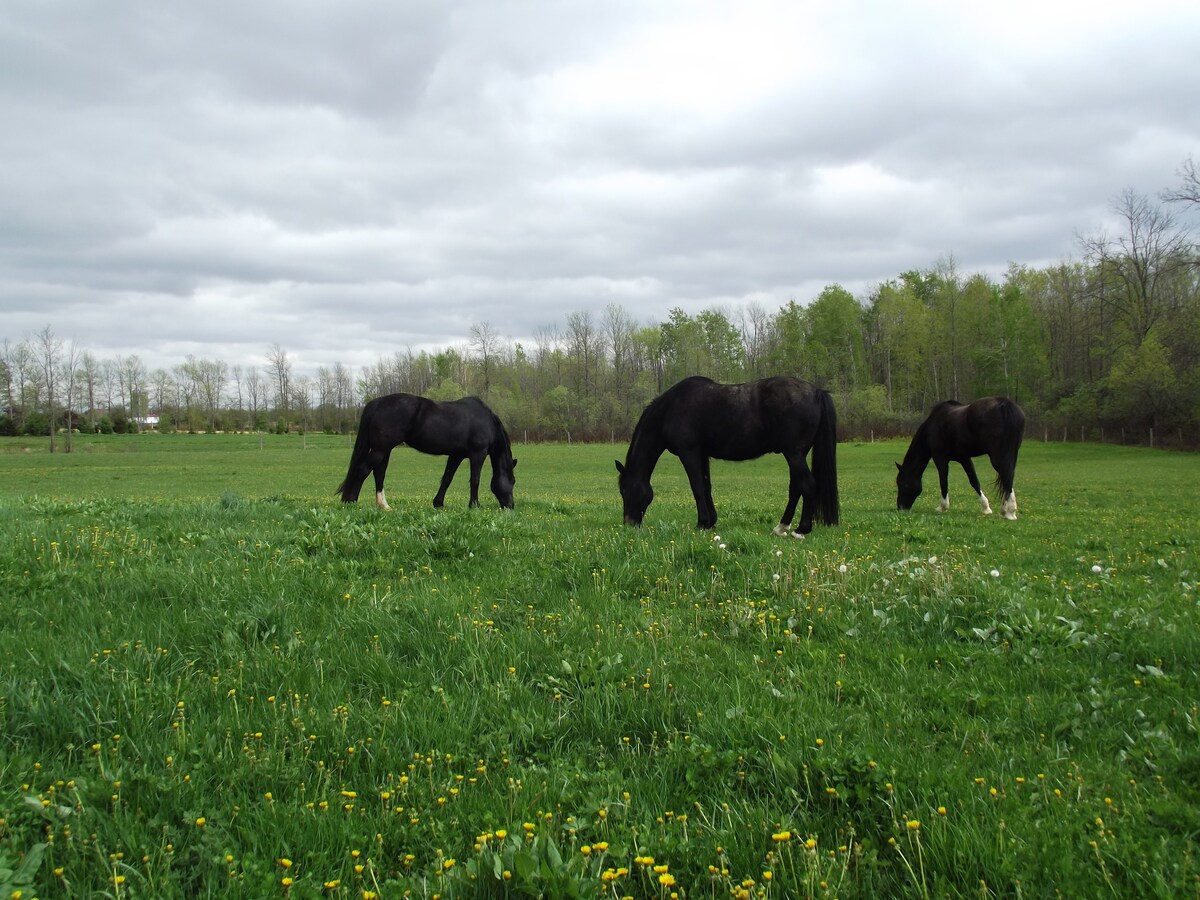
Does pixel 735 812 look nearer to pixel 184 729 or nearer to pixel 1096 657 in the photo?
pixel 184 729

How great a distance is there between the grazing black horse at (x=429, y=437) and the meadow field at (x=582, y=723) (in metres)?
7.68

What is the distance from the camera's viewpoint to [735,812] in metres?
2.91

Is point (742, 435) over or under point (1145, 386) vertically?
under

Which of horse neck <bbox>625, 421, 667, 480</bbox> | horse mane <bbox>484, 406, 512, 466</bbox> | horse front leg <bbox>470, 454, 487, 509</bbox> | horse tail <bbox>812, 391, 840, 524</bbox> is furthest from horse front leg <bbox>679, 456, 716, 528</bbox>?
horse front leg <bbox>470, 454, 487, 509</bbox>

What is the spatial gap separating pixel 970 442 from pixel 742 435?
7.53 m

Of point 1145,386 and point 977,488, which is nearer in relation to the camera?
point 977,488

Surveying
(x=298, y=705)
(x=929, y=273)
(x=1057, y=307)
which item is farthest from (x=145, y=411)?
(x=298, y=705)

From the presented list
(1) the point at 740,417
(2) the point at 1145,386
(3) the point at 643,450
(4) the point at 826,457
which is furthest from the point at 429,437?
(2) the point at 1145,386

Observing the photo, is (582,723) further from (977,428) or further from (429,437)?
(977,428)

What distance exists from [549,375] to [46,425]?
64466mm

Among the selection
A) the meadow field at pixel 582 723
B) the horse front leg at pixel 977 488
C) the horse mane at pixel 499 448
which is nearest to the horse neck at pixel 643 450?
the meadow field at pixel 582 723

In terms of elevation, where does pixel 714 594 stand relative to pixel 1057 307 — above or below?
below

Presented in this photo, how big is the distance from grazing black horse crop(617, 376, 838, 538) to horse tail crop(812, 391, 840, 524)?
13 millimetres

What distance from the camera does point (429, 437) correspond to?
15.6 m
